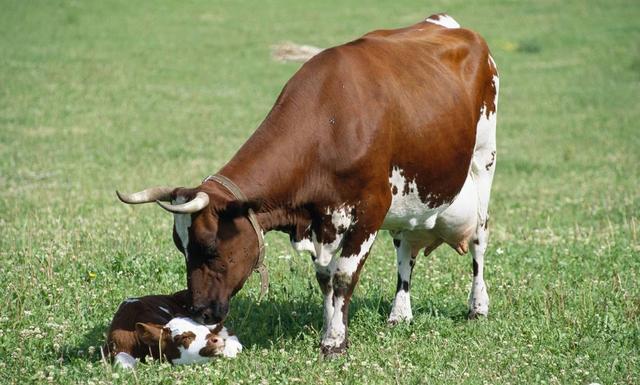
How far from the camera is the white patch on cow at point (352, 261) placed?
7.80 metres

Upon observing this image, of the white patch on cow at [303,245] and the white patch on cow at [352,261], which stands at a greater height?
the white patch on cow at [303,245]

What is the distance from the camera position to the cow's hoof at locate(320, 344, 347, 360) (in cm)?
771

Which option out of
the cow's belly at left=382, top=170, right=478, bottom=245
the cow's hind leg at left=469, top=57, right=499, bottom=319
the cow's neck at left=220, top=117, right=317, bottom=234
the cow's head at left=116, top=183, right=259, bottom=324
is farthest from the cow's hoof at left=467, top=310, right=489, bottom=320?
the cow's head at left=116, top=183, right=259, bottom=324

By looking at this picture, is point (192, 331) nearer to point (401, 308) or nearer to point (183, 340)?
point (183, 340)

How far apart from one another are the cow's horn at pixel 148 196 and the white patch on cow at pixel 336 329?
1.68 meters

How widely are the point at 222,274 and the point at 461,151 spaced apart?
2.59 meters

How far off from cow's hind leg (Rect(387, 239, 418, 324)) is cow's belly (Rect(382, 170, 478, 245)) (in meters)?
0.09

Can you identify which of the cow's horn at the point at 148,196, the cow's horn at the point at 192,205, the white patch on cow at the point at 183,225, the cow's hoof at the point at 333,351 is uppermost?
the cow's horn at the point at 148,196

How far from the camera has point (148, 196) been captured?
6.75 meters

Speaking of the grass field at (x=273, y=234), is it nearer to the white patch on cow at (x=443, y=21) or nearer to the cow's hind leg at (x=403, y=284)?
the cow's hind leg at (x=403, y=284)

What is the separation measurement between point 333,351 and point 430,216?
1595 mm

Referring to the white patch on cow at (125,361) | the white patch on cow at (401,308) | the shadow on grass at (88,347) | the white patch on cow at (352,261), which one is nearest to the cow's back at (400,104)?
the white patch on cow at (352,261)

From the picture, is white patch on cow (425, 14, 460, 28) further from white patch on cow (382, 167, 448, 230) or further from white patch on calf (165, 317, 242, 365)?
white patch on calf (165, 317, 242, 365)

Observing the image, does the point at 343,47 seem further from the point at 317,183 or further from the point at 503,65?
the point at 503,65
